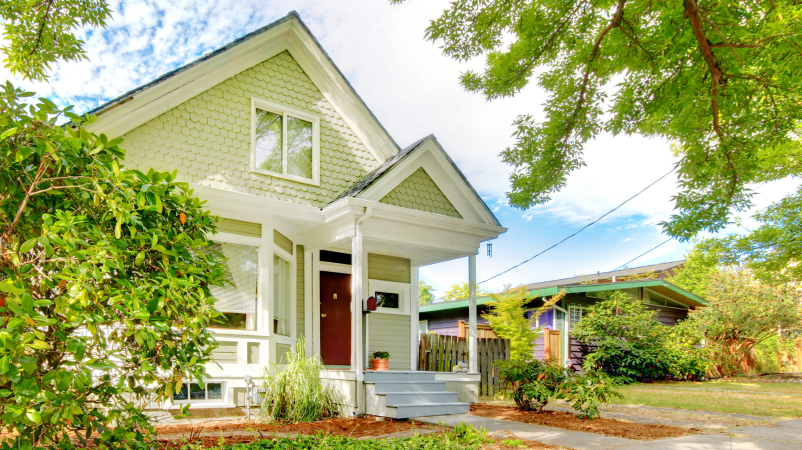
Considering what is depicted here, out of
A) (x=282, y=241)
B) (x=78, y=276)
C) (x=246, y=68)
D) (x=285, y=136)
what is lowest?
(x=78, y=276)

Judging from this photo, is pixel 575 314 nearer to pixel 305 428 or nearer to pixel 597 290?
pixel 597 290

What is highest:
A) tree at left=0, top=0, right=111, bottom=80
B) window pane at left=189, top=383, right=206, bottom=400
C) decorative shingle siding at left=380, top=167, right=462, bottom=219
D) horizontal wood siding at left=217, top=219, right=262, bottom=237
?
tree at left=0, top=0, right=111, bottom=80

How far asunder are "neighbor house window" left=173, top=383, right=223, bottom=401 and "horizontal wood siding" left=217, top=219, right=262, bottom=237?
233cm

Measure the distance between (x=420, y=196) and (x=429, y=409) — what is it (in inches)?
144

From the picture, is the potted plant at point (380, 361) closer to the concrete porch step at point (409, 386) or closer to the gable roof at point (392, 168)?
the concrete porch step at point (409, 386)

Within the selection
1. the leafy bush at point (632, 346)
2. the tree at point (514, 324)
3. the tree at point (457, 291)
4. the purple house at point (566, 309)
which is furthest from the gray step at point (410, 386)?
the tree at point (457, 291)

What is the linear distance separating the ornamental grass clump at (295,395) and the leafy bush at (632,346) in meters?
11.2

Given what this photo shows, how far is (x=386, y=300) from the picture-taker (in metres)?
11.2

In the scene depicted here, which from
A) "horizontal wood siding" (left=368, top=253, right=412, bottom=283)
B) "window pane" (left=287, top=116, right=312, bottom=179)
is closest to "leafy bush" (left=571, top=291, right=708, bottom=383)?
"horizontal wood siding" (left=368, top=253, right=412, bottom=283)

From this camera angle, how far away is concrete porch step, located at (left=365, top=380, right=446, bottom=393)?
814cm

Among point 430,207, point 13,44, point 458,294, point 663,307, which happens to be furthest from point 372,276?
point 458,294

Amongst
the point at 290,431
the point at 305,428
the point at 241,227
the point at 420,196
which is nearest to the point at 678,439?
the point at 305,428

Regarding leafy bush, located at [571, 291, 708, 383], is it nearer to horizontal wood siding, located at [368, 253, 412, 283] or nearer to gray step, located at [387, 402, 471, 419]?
horizontal wood siding, located at [368, 253, 412, 283]

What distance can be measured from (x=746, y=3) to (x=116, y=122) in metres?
8.84
